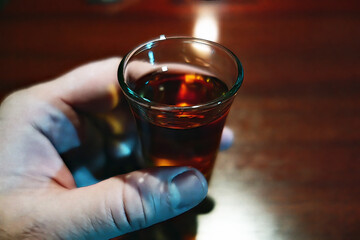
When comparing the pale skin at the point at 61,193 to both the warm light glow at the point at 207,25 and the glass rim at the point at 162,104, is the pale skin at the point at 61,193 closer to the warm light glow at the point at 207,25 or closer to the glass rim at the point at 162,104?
the glass rim at the point at 162,104

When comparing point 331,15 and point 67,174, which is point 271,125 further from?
point 331,15

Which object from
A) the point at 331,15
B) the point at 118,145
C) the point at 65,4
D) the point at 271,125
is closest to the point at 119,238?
the point at 118,145

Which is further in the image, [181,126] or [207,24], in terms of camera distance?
[207,24]

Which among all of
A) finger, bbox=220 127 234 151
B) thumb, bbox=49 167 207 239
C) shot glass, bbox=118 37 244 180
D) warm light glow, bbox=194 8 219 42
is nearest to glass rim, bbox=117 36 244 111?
shot glass, bbox=118 37 244 180

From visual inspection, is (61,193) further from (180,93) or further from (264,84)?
(264,84)

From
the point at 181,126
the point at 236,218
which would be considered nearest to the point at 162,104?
the point at 181,126

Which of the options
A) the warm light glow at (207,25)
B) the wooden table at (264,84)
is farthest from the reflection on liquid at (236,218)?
the warm light glow at (207,25)

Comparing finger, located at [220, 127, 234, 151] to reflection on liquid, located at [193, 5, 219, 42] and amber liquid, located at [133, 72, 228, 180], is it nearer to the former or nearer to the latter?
amber liquid, located at [133, 72, 228, 180]
